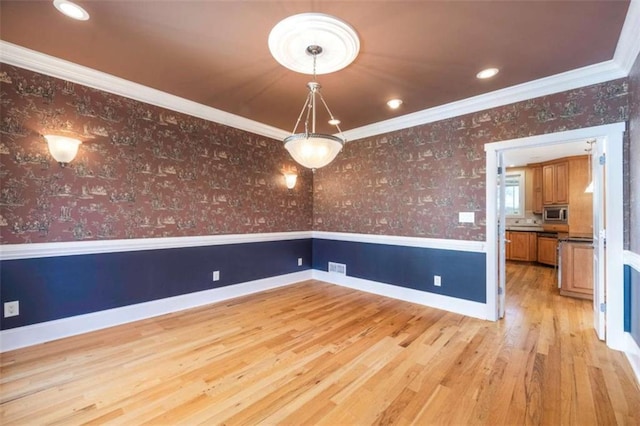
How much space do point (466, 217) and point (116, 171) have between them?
4229mm

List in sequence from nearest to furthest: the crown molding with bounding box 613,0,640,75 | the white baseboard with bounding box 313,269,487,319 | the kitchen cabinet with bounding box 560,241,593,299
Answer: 1. the crown molding with bounding box 613,0,640,75
2. the white baseboard with bounding box 313,269,487,319
3. the kitchen cabinet with bounding box 560,241,593,299

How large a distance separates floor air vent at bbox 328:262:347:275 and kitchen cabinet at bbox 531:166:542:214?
18.4ft

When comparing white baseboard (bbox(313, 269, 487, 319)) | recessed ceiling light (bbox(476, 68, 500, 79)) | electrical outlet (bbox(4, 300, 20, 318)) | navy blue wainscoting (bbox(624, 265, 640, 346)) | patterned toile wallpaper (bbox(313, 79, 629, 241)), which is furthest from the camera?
white baseboard (bbox(313, 269, 487, 319))

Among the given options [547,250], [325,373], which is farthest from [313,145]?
[547,250]

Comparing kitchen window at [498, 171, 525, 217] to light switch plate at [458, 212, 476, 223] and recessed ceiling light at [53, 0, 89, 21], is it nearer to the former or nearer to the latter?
light switch plate at [458, 212, 476, 223]

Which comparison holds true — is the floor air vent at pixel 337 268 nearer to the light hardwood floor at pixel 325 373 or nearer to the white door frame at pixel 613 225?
the light hardwood floor at pixel 325 373

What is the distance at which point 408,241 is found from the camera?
3.97m

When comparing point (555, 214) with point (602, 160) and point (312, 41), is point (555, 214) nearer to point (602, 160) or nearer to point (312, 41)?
point (602, 160)

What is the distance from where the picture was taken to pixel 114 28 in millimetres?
2125

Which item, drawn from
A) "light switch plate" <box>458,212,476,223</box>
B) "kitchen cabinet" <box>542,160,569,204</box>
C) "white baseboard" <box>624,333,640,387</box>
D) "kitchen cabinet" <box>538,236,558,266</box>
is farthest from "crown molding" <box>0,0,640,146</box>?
"kitchen cabinet" <box>538,236,558,266</box>

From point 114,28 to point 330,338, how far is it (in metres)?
3.32

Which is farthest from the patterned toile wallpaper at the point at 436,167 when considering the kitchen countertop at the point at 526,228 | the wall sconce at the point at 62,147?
the kitchen countertop at the point at 526,228

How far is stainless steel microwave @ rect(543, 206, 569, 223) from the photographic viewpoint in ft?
20.8

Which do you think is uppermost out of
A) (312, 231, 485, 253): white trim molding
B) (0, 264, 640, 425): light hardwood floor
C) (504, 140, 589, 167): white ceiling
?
(504, 140, 589, 167): white ceiling
